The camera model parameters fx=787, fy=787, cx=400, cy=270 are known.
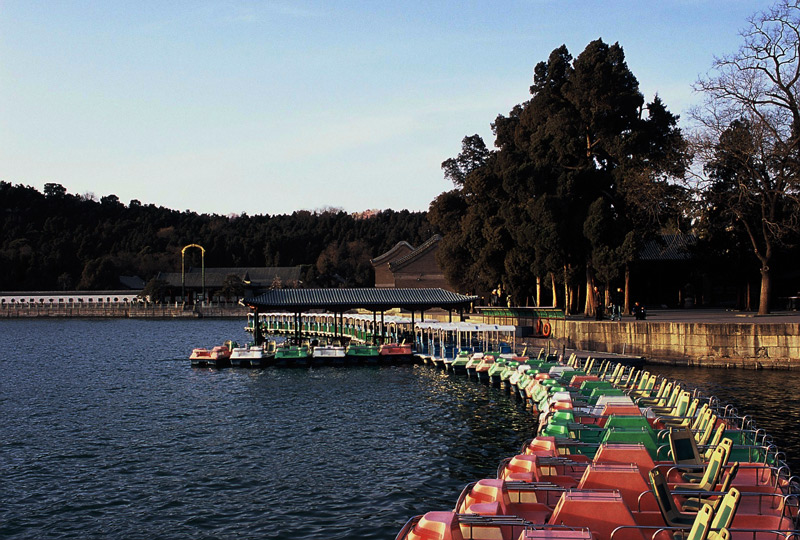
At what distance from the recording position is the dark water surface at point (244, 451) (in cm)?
1614

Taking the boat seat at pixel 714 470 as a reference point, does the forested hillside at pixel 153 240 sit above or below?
above

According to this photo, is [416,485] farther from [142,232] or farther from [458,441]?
[142,232]

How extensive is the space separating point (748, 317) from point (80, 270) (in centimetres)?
14165

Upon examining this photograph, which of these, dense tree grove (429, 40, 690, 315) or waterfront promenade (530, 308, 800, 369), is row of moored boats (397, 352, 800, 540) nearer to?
waterfront promenade (530, 308, 800, 369)

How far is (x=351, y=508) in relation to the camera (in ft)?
54.3

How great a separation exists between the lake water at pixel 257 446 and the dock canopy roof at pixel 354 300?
5323 millimetres

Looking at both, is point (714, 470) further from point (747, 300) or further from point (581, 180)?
point (747, 300)

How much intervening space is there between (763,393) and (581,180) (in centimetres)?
2250

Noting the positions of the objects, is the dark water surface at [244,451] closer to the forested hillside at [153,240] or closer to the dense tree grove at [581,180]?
the dense tree grove at [581,180]

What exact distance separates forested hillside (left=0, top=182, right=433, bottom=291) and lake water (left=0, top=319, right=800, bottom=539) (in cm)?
10053

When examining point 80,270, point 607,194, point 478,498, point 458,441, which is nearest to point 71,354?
point 607,194

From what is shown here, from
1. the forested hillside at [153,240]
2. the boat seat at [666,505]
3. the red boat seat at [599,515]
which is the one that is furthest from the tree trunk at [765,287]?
the forested hillside at [153,240]

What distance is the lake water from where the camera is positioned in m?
16.2

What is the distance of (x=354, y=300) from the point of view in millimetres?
48875
